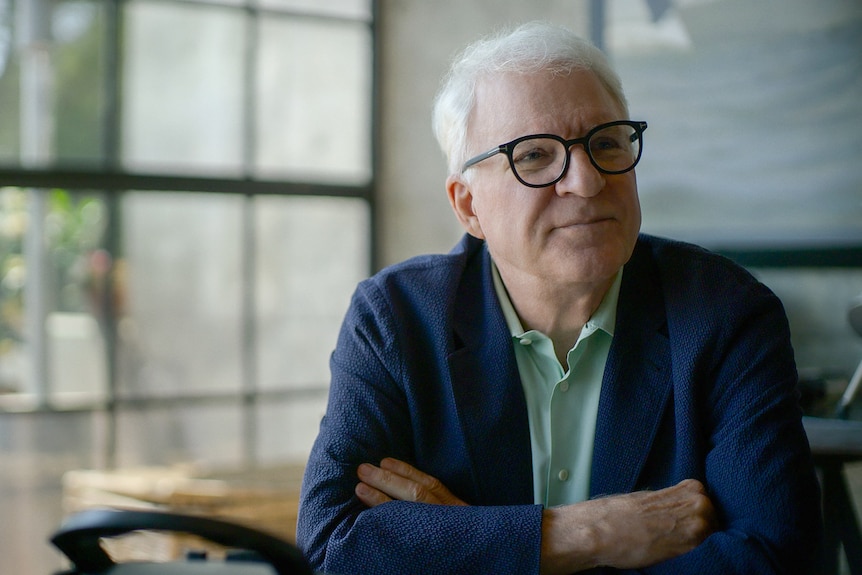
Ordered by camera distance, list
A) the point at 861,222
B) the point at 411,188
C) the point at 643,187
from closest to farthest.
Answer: the point at 861,222, the point at 643,187, the point at 411,188

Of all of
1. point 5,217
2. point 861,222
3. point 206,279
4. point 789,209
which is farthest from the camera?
point 206,279

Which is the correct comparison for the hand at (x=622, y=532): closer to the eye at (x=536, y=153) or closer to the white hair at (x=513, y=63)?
the eye at (x=536, y=153)

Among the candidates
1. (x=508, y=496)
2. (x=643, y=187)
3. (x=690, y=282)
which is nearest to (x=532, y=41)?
(x=690, y=282)

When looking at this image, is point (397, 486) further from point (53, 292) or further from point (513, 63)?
point (53, 292)

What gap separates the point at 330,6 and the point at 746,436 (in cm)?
388

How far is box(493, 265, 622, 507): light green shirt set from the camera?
4.70 feet

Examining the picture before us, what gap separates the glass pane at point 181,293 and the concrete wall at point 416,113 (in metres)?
0.86

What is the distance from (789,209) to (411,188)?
Answer: 6.76 feet

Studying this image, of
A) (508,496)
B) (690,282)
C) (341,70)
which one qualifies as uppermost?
(341,70)

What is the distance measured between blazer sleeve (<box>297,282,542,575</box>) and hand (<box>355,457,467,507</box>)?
2 cm

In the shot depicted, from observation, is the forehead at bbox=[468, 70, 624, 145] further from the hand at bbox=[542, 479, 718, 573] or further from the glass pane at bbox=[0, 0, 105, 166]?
the glass pane at bbox=[0, 0, 105, 166]

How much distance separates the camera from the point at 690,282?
1.44 metres

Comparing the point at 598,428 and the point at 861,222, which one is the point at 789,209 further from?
the point at 598,428

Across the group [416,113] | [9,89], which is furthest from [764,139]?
[9,89]
